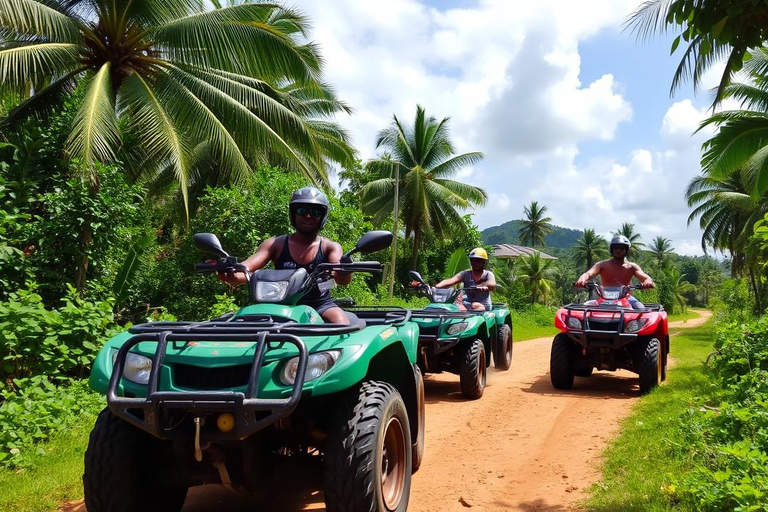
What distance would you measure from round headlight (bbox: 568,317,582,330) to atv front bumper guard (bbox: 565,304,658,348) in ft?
0.09

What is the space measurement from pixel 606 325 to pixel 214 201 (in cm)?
857

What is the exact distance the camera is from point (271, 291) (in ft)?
12.3

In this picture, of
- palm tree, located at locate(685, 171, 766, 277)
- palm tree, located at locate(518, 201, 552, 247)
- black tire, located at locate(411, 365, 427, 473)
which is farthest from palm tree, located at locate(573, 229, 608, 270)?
black tire, located at locate(411, 365, 427, 473)

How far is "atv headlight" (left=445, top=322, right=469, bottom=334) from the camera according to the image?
23.6 feet

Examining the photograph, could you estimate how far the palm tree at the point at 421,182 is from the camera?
2850 centimetres

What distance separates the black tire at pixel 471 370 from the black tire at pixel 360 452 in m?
4.06

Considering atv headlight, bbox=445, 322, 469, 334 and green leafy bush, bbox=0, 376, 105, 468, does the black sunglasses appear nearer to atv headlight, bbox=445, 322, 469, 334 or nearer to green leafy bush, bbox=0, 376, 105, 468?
green leafy bush, bbox=0, 376, 105, 468

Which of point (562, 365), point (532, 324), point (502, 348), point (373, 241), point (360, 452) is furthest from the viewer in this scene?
point (532, 324)

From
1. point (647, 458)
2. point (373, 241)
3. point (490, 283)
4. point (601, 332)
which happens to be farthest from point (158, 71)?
point (647, 458)

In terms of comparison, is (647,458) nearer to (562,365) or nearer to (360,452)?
(360,452)

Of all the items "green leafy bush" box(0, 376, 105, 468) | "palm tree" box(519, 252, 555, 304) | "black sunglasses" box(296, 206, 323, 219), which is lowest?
"green leafy bush" box(0, 376, 105, 468)

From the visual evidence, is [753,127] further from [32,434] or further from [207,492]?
[32,434]

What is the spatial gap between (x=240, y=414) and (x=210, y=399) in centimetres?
14

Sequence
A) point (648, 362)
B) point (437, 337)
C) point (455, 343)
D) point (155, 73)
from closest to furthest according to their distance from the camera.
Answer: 1. point (437, 337)
2. point (455, 343)
3. point (648, 362)
4. point (155, 73)
